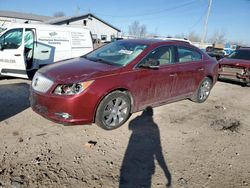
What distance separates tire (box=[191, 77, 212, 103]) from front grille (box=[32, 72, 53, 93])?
154 inches

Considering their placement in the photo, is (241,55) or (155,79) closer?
(155,79)

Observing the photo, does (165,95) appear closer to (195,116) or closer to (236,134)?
(195,116)

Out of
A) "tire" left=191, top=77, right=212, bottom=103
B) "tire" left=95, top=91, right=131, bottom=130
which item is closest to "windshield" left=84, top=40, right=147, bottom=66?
"tire" left=95, top=91, right=131, bottom=130

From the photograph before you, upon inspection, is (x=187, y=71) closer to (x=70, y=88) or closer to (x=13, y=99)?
(x=70, y=88)

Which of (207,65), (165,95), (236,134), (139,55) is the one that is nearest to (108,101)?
(139,55)

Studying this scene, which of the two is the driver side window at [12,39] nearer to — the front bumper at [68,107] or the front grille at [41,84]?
the front grille at [41,84]

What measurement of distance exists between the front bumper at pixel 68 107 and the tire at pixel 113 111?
172mm

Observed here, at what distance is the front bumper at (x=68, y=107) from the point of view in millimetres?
3660

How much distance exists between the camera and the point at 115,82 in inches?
158

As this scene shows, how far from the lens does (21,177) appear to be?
109 inches

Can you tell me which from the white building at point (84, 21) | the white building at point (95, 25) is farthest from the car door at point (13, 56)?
the white building at point (95, 25)

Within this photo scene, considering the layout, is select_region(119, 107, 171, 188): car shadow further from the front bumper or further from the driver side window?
the driver side window

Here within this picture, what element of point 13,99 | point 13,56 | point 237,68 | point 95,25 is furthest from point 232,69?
point 95,25

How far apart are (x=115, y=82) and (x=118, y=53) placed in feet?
3.59
